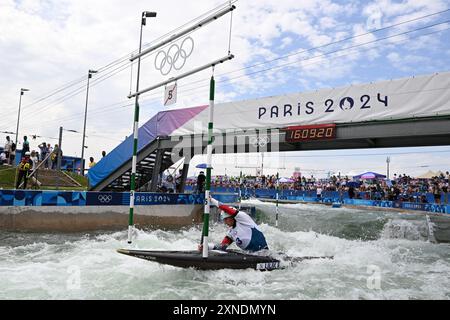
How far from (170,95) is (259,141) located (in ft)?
23.7

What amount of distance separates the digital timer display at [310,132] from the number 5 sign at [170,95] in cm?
665

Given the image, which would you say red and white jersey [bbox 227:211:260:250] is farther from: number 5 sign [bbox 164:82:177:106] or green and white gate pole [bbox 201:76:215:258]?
number 5 sign [bbox 164:82:177:106]

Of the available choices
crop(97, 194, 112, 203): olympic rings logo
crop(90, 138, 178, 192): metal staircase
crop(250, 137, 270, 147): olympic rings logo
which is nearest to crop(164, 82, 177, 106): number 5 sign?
crop(250, 137, 270, 147): olympic rings logo

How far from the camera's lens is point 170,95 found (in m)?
8.76

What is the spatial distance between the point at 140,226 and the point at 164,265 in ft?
26.6

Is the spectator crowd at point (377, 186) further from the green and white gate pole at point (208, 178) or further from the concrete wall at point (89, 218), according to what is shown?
the green and white gate pole at point (208, 178)

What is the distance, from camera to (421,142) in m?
13.3

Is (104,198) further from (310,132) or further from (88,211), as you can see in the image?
(310,132)

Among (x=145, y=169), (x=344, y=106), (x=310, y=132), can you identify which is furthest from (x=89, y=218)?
(x=344, y=106)

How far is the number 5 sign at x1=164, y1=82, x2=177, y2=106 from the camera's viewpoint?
8.62 m

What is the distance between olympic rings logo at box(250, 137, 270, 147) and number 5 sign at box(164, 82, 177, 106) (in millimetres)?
6985

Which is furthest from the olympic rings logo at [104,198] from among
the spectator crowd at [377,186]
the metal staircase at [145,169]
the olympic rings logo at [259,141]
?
the olympic rings logo at [259,141]
